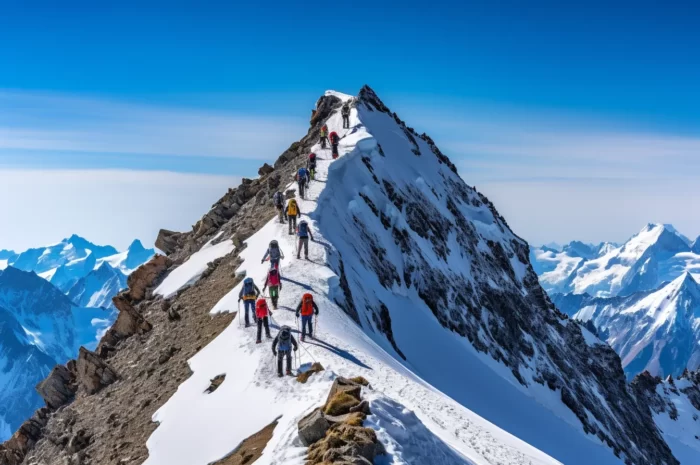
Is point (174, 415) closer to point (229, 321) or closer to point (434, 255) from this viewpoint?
point (229, 321)

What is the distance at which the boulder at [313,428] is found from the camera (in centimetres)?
1540

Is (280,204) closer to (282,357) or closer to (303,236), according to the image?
(303,236)

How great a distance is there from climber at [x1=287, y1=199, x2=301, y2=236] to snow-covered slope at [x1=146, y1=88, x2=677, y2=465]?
26.7 inches

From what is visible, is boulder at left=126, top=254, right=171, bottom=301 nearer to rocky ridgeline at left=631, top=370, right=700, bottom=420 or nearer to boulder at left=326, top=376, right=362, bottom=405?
boulder at left=326, top=376, right=362, bottom=405

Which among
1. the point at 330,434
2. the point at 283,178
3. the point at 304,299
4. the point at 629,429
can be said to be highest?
the point at 283,178

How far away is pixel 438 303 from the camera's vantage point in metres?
56.6

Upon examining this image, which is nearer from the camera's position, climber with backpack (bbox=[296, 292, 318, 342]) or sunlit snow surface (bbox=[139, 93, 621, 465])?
sunlit snow surface (bbox=[139, 93, 621, 465])

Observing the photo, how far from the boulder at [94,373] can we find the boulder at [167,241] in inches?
924

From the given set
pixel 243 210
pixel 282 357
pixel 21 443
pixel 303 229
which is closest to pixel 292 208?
pixel 303 229

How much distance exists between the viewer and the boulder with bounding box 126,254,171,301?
4750 centimetres

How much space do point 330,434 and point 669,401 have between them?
132 meters

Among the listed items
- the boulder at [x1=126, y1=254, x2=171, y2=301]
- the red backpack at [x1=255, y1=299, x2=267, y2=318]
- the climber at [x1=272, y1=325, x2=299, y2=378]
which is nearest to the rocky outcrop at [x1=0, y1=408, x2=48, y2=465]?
the boulder at [x1=126, y1=254, x2=171, y2=301]

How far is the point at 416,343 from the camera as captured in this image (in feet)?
154

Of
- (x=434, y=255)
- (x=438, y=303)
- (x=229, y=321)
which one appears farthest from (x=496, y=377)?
(x=229, y=321)
